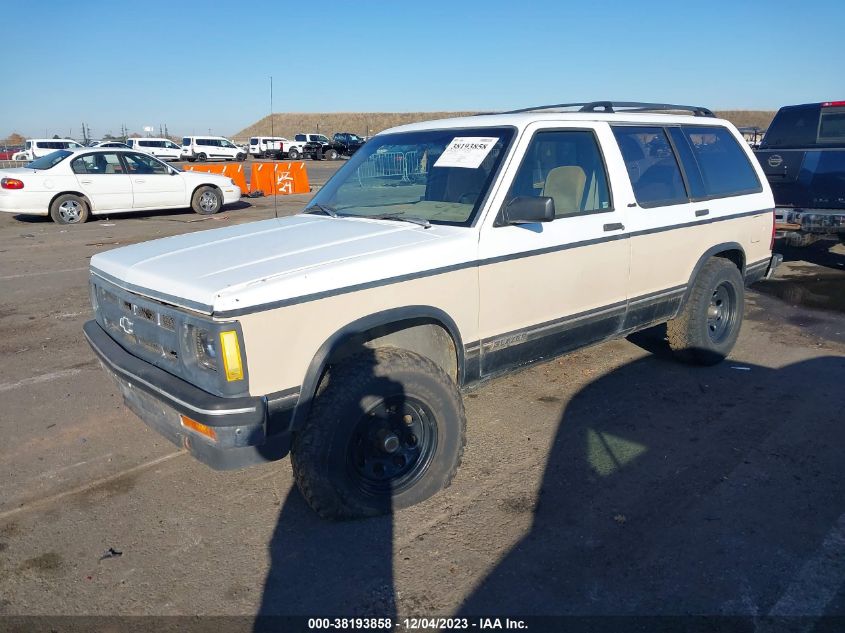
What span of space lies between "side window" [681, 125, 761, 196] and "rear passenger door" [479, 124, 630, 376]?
1211 millimetres

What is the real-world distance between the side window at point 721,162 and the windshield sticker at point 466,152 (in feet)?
6.65

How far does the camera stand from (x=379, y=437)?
11.1 feet

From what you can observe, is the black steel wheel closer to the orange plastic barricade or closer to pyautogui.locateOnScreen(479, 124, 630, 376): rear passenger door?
pyautogui.locateOnScreen(479, 124, 630, 376): rear passenger door

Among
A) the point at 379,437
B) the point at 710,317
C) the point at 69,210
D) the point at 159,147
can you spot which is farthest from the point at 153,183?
the point at 159,147

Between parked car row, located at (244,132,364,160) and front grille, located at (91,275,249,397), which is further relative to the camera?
parked car row, located at (244,132,364,160)

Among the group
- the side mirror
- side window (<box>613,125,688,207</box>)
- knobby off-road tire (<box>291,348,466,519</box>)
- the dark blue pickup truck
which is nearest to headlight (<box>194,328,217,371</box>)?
knobby off-road tire (<box>291,348,466,519</box>)

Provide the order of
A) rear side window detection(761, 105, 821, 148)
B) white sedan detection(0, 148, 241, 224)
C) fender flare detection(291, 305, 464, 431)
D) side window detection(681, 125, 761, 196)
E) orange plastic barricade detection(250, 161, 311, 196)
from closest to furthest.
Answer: fender flare detection(291, 305, 464, 431) → side window detection(681, 125, 761, 196) → rear side window detection(761, 105, 821, 148) → white sedan detection(0, 148, 241, 224) → orange plastic barricade detection(250, 161, 311, 196)

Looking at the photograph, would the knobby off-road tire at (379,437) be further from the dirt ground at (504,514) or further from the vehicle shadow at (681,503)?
the vehicle shadow at (681,503)

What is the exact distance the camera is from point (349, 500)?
3287 millimetres

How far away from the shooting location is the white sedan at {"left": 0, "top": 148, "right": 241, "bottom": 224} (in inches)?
529

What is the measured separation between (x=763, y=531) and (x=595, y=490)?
81 cm

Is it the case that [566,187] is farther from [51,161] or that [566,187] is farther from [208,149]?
[208,149]

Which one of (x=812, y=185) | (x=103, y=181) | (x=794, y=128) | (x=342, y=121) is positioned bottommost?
(x=103, y=181)

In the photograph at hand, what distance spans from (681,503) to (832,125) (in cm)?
843
